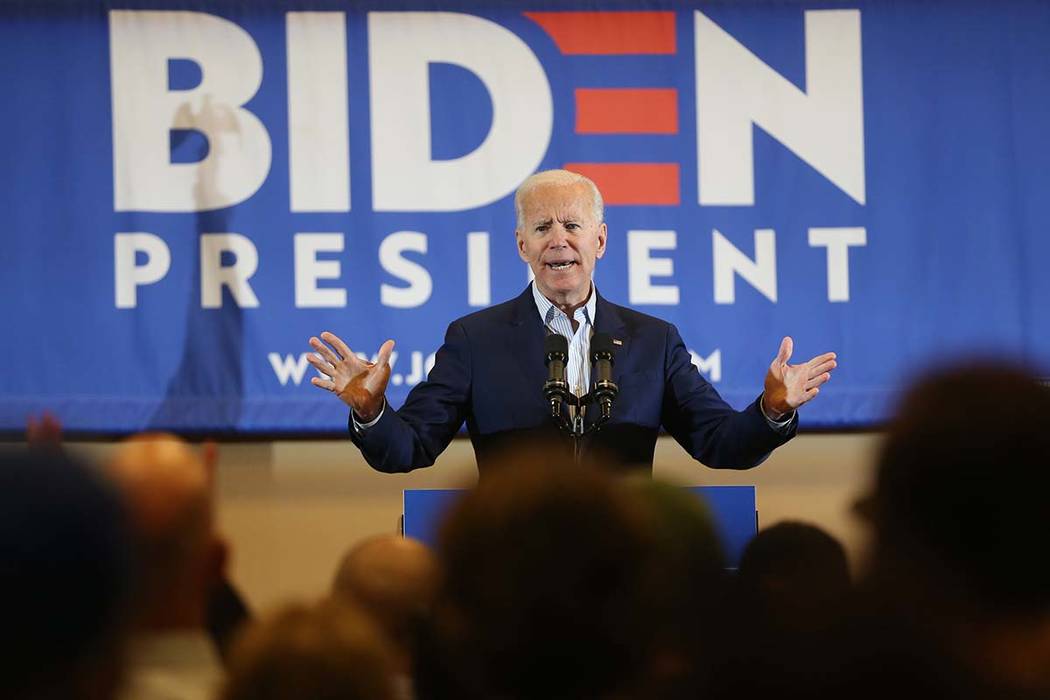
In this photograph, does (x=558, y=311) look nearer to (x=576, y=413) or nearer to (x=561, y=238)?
(x=561, y=238)

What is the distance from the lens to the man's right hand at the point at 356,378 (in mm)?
3127

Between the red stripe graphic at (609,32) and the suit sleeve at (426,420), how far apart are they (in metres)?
1.84

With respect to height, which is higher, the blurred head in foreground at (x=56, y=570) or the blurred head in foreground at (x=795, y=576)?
the blurred head in foreground at (x=56, y=570)

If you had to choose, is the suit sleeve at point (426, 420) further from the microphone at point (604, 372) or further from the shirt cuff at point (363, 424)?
the microphone at point (604, 372)

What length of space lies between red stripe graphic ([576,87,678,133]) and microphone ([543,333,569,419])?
2247 millimetres

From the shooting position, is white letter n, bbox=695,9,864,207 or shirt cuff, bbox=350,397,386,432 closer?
shirt cuff, bbox=350,397,386,432

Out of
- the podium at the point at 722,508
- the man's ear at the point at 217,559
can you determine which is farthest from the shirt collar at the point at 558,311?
the man's ear at the point at 217,559

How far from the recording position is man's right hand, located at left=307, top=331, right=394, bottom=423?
313cm

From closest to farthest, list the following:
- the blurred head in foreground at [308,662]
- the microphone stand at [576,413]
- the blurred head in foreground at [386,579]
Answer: the blurred head in foreground at [308,662] < the blurred head in foreground at [386,579] < the microphone stand at [576,413]

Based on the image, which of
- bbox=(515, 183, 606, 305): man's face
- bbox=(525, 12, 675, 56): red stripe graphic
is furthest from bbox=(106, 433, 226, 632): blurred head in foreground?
bbox=(525, 12, 675, 56): red stripe graphic

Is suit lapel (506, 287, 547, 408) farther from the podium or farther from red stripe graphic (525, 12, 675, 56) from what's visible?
red stripe graphic (525, 12, 675, 56)

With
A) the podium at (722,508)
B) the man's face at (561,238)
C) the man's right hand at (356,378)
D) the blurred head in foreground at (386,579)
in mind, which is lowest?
the podium at (722,508)

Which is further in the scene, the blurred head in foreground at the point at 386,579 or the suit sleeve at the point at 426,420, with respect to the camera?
the suit sleeve at the point at 426,420

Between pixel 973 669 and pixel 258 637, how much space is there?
1.88ft
